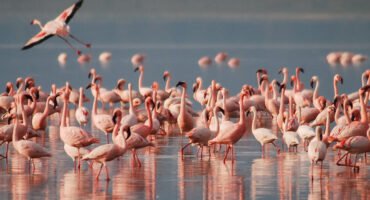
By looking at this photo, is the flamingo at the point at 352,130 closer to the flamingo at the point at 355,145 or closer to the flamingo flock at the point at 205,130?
the flamingo flock at the point at 205,130

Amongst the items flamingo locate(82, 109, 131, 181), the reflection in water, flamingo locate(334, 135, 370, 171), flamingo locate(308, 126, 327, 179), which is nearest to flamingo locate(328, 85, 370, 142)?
the reflection in water

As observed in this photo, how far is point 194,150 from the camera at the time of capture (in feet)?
53.9

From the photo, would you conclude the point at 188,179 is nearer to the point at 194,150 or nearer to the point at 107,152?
the point at 107,152

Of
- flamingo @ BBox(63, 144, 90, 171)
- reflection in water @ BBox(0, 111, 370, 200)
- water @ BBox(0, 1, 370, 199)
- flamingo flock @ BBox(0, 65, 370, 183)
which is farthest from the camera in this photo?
flamingo @ BBox(63, 144, 90, 171)

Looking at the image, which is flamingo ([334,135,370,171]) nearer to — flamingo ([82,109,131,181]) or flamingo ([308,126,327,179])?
flamingo ([308,126,327,179])

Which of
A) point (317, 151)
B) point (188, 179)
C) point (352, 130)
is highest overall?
point (352, 130)

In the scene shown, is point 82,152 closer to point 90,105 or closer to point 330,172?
point 330,172

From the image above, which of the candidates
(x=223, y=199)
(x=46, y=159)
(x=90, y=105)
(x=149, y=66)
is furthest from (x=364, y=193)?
(x=149, y=66)

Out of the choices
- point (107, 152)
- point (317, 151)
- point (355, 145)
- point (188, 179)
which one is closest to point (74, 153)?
point (107, 152)

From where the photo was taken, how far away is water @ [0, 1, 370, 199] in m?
12.6

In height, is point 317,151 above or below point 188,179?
above

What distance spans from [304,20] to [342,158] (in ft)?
292

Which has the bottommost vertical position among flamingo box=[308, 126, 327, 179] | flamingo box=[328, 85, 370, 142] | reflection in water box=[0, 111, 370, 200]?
reflection in water box=[0, 111, 370, 200]

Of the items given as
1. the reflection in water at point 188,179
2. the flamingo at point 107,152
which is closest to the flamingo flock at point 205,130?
the flamingo at point 107,152
